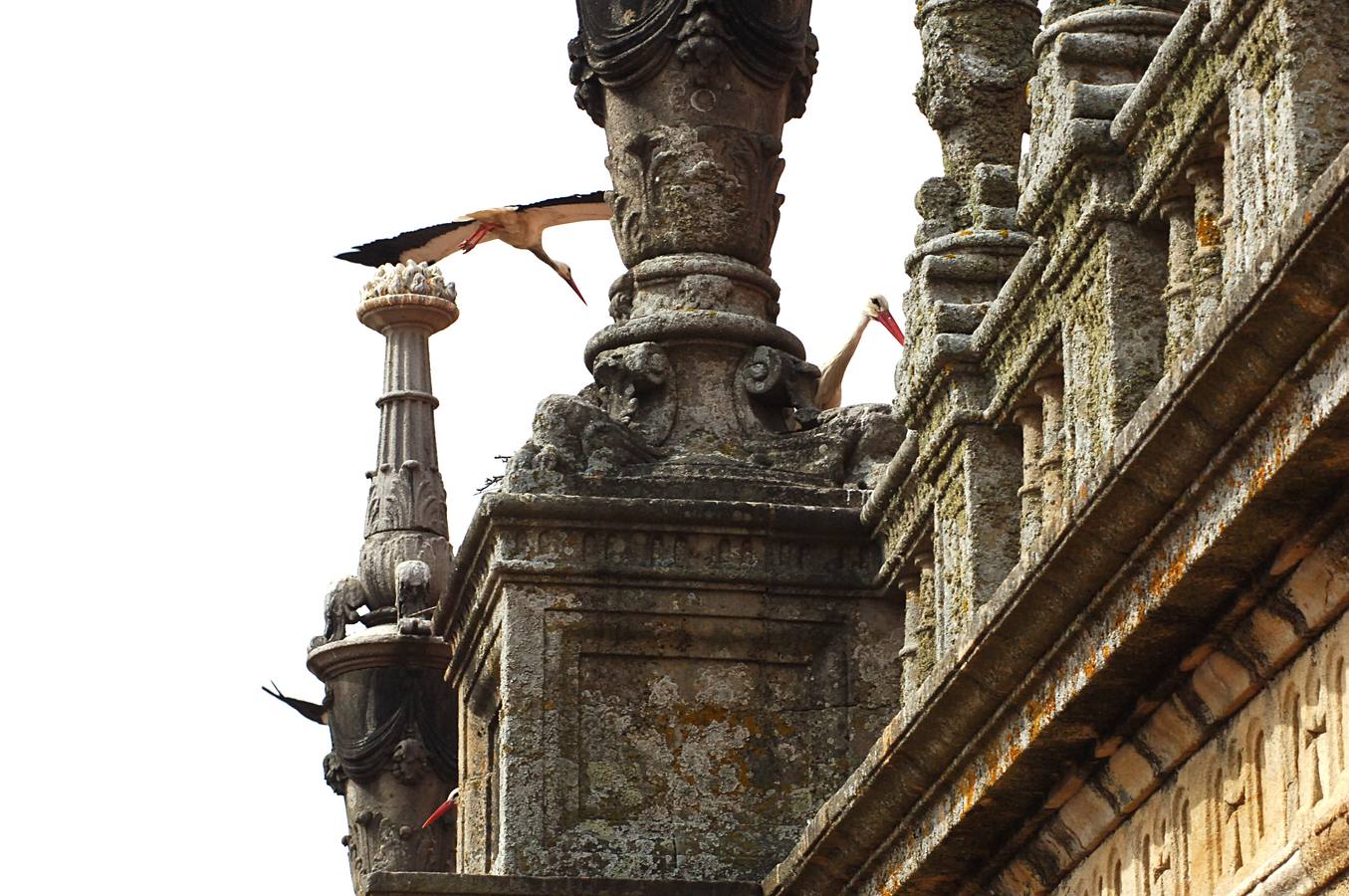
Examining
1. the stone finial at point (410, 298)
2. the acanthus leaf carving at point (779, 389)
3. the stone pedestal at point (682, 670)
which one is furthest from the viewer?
the stone finial at point (410, 298)

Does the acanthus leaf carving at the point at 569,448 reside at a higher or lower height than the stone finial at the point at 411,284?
lower

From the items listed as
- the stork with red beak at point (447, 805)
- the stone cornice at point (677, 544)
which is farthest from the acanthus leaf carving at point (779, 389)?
the stork with red beak at point (447, 805)

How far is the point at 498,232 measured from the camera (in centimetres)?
2656

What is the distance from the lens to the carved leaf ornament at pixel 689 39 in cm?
1612

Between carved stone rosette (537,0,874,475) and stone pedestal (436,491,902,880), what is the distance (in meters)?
0.74

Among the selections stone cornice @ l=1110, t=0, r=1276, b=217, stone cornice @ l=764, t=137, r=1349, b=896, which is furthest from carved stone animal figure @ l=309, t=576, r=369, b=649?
stone cornice @ l=1110, t=0, r=1276, b=217

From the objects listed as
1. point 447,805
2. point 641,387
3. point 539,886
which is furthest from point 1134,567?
point 447,805

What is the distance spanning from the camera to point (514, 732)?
14773 mm

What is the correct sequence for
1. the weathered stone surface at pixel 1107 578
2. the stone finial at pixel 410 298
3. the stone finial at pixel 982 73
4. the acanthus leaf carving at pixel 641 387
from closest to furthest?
the weathered stone surface at pixel 1107 578 < the stone finial at pixel 982 73 < the acanthus leaf carving at pixel 641 387 < the stone finial at pixel 410 298

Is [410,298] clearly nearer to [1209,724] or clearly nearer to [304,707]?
[304,707]

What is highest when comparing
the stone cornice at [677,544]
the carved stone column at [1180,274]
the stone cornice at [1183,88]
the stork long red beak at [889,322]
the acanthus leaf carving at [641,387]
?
the stork long red beak at [889,322]

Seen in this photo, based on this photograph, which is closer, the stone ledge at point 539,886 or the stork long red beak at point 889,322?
the stone ledge at point 539,886

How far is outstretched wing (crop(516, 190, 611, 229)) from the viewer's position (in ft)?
83.9

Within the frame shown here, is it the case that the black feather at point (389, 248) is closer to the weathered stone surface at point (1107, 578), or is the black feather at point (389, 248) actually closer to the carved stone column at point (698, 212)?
the carved stone column at point (698, 212)
